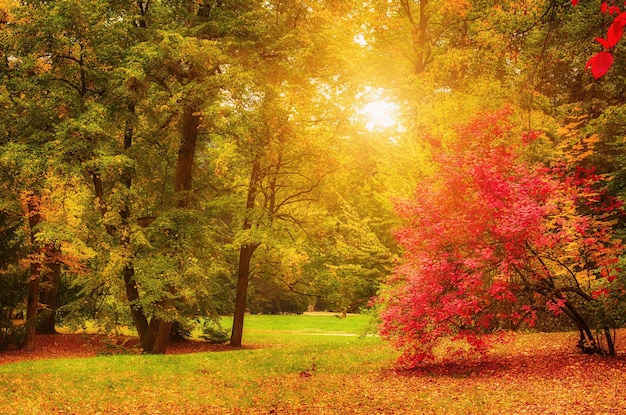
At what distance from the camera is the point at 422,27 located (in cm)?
2259

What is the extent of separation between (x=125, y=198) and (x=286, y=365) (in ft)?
19.0

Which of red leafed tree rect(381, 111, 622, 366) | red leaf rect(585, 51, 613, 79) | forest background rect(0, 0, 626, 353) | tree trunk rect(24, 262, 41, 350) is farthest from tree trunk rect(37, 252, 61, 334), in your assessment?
red leaf rect(585, 51, 613, 79)

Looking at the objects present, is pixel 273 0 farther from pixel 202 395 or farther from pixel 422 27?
pixel 202 395

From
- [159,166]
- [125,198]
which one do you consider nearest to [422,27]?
[159,166]

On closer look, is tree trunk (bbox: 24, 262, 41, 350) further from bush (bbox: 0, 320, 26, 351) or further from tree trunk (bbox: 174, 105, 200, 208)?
tree trunk (bbox: 174, 105, 200, 208)

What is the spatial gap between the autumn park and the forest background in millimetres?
92

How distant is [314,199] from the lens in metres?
21.9

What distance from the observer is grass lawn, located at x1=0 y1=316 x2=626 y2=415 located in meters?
8.99

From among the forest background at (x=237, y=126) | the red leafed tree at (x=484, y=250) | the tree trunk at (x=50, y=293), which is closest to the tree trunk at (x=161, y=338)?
the forest background at (x=237, y=126)

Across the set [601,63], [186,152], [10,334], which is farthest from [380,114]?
[601,63]

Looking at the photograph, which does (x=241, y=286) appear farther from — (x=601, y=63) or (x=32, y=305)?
(x=601, y=63)

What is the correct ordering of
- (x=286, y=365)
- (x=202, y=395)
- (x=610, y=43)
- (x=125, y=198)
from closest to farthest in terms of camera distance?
(x=610, y=43) → (x=202, y=395) → (x=286, y=365) → (x=125, y=198)

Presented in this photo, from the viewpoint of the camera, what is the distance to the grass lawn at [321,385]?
899cm

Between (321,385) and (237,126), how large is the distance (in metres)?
6.29
